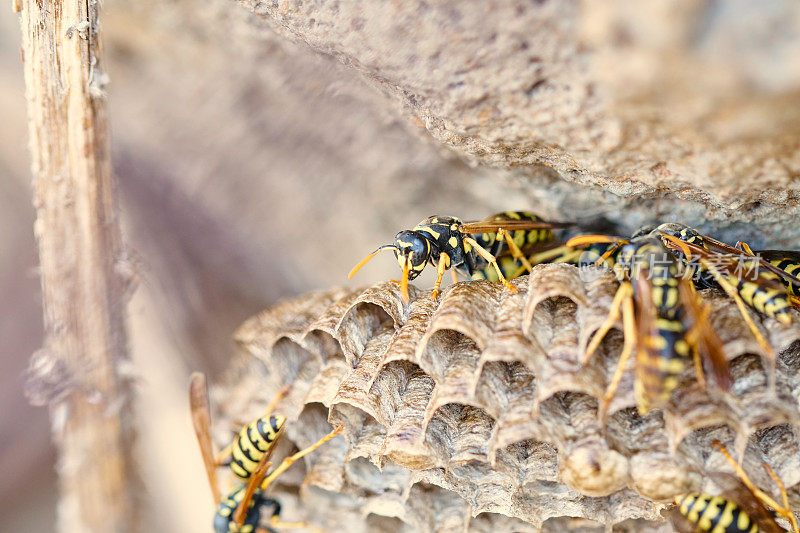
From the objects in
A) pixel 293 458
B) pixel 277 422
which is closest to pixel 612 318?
pixel 277 422

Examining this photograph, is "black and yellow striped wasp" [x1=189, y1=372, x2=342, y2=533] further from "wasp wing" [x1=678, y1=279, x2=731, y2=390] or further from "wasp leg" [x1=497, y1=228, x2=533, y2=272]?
"wasp wing" [x1=678, y1=279, x2=731, y2=390]

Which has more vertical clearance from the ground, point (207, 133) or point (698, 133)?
point (207, 133)

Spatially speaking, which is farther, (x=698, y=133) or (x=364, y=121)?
(x=364, y=121)

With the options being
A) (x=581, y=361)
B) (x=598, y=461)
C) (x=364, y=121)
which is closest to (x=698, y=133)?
(x=581, y=361)

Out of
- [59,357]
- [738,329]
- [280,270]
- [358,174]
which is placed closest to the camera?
[738,329]

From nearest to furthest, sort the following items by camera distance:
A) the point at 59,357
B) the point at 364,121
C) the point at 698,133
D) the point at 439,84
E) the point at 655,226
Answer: the point at 698,133
the point at 439,84
the point at 655,226
the point at 59,357
the point at 364,121

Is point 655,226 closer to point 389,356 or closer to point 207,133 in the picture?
point 389,356

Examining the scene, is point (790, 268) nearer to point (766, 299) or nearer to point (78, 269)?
point (766, 299)
